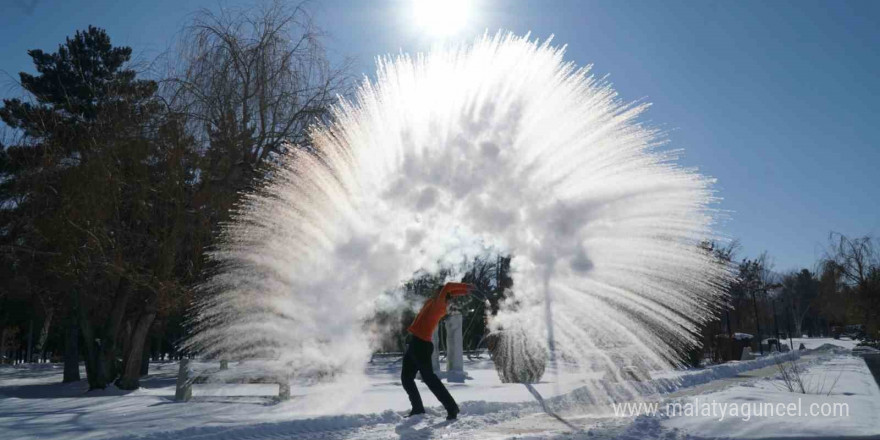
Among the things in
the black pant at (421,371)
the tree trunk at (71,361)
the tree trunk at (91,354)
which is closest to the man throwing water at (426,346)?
the black pant at (421,371)

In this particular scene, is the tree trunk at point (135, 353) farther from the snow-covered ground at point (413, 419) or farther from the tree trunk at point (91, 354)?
the snow-covered ground at point (413, 419)

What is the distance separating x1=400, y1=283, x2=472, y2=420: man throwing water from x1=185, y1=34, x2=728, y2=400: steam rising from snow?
2667mm

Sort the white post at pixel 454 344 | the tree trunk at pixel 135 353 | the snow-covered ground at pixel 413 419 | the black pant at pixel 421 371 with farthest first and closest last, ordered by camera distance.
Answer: the white post at pixel 454 344 < the tree trunk at pixel 135 353 < the black pant at pixel 421 371 < the snow-covered ground at pixel 413 419

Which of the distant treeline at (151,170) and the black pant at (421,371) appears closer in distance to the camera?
the black pant at (421,371)

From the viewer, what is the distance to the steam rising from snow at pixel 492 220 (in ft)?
31.9

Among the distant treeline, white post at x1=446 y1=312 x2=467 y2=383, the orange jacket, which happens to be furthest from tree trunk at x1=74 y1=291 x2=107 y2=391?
the orange jacket

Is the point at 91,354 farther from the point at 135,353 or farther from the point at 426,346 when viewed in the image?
the point at 426,346

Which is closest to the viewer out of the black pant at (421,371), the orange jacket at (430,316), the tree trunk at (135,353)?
the black pant at (421,371)

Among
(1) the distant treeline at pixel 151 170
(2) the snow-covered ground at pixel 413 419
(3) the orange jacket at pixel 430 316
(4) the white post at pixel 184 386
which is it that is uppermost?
(1) the distant treeline at pixel 151 170

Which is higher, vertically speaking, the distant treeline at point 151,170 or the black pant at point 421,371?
the distant treeline at point 151,170

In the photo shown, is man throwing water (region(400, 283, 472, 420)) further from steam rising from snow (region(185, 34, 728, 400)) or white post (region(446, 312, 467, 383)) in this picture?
white post (region(446, 312, 467, 383))

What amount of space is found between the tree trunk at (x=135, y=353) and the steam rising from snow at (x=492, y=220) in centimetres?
409

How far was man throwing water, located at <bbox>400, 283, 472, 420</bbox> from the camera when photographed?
26.4 ft

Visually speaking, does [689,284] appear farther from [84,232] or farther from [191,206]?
[84,232]
